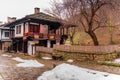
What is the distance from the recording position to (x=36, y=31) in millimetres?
31312

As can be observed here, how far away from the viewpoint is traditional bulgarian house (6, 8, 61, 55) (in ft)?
94.7

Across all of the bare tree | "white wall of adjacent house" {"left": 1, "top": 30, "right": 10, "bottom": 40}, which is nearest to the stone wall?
the bare tree

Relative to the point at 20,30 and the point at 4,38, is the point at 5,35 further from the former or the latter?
the point at 20,30

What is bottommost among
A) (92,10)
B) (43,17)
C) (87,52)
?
(87,52)

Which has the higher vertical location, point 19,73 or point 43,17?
point 43,17

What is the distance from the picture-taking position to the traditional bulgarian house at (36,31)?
2888 cm

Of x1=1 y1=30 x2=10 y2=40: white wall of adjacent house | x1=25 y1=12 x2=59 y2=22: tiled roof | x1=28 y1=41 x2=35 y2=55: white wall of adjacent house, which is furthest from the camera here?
x1=1 y1=30 x2=10 y2=40: white wall of adjacent house

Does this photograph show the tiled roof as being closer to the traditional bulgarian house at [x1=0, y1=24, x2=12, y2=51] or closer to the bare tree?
the bare tree

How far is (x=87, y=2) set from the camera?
22.2 m

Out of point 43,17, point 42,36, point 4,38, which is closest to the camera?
point 42,36

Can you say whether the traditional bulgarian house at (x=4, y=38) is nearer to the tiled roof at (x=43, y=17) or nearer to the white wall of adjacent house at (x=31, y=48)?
the tiled roof at (x=43, y=17)

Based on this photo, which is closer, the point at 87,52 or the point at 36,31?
the point at 87,52

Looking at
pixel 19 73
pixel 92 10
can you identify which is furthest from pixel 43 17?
pixel 19 73

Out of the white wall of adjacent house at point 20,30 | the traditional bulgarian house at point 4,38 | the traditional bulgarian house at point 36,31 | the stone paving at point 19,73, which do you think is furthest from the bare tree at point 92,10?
the traditional bulgarian house at point 4,38
